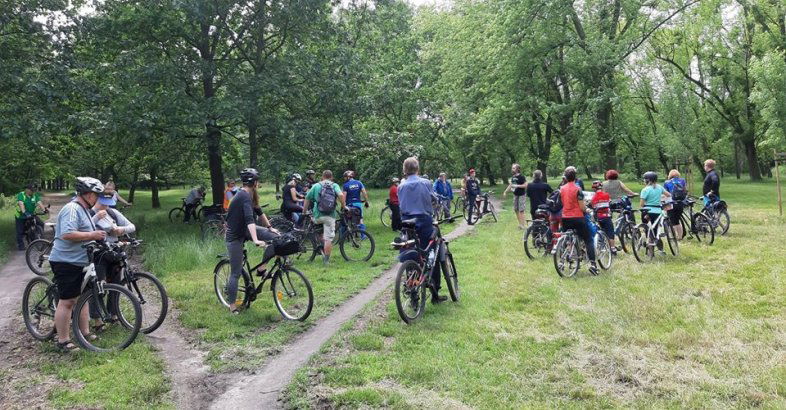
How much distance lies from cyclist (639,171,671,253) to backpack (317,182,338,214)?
5.96 metres

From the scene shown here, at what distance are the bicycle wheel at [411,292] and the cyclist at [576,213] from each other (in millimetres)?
3359

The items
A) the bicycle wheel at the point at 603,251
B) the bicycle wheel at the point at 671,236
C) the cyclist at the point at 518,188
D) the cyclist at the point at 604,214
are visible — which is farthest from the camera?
the cyclist at the point at 518,188

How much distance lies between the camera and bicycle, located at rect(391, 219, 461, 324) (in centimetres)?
613

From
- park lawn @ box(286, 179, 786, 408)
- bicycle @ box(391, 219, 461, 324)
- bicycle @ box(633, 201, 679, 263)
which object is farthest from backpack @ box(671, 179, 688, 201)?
bicycle @ box(391, 219, 461, 324)

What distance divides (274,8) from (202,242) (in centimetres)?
731

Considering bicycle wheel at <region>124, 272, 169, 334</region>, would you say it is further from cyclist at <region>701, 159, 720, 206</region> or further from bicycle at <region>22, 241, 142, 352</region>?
cyclist at <region>701, 159, 720, 206</region>

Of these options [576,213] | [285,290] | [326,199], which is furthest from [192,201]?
[576,213]

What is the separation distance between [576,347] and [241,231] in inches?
163

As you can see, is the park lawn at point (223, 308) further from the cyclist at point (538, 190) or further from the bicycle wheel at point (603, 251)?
the bicycle wheel at point (603, 251)

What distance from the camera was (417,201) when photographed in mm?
6445

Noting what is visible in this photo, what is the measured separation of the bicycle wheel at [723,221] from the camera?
1259cm

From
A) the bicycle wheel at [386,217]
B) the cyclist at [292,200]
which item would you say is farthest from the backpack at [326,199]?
the bicycle wheel at [386,217]

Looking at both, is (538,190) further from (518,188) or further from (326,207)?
(326,207)

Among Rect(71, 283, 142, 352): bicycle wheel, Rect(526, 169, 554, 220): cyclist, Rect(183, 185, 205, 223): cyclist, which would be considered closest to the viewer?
Rect(71, 283, 142, 352): bicycle wheel
